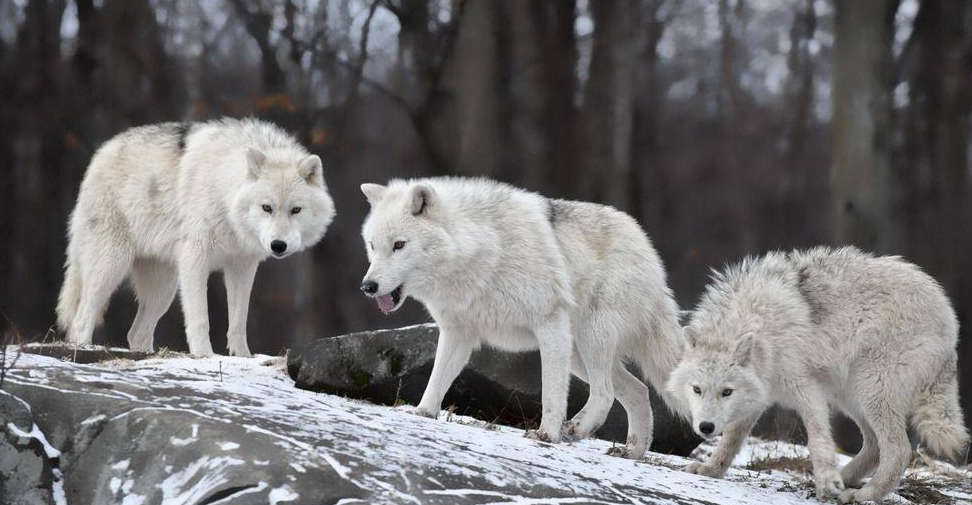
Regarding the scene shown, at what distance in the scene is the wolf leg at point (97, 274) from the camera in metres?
9.27

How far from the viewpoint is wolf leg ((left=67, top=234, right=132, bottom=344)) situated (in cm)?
927

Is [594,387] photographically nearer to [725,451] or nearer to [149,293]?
[725,451]

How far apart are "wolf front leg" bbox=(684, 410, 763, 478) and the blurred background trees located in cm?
830

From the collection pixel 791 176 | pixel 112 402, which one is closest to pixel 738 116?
pixel 791 176

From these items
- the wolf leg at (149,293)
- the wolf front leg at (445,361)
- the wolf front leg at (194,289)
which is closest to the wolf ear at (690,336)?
the wolf front leg at (445,361)

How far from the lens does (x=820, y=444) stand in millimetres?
6551

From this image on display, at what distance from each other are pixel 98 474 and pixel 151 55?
1512cm

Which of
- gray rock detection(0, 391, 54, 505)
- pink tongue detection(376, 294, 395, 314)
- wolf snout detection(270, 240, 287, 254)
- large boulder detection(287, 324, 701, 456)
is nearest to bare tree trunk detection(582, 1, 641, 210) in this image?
large boulder detection(287, 324, 701, 456)

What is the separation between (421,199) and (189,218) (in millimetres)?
2880

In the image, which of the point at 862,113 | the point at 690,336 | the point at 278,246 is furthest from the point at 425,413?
the point at 862,113

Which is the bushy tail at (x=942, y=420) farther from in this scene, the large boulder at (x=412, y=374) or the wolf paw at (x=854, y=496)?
the large boulder at (x=412, y=374)

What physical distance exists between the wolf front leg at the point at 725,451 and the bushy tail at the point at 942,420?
999 mm

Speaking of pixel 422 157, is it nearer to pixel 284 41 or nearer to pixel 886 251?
pixel 284 41

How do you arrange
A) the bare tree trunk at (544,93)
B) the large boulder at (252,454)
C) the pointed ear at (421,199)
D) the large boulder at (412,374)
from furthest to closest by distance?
the bare tree trunk at (544,93), the large boulder at (412,374), the pointed ear at (421,199), the large boulder at (252,454)
